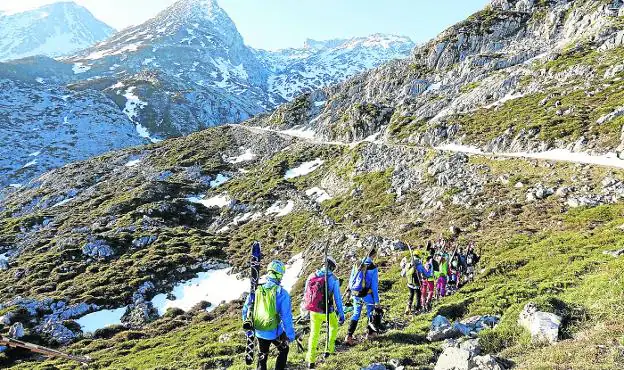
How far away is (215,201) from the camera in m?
85.7

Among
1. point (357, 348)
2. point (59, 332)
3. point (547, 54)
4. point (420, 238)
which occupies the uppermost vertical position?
point (547, 54)

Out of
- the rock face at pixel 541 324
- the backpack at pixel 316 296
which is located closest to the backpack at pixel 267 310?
the backpack at pixel 316 296

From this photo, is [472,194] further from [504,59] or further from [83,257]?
[504,59]

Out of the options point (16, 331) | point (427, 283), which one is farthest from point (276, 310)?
point (16, 331)

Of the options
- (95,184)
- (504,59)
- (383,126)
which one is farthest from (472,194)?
(95,184)

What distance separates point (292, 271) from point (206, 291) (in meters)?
11.6

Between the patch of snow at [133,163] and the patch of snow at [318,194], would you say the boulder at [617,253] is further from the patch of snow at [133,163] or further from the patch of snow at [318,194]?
the patch of snow at [133,163]

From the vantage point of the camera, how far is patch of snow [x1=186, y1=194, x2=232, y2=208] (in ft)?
271

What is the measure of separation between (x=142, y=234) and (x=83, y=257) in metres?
9.25

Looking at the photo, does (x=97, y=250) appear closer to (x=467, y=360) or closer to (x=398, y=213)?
(x=398, y=213)

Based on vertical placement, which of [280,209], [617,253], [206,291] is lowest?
[206,291]

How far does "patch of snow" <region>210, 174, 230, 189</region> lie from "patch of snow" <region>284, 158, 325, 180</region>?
61.2 ft

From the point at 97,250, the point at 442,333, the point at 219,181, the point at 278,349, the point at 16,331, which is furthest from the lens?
the point at 219,181

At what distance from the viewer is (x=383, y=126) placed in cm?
8950
